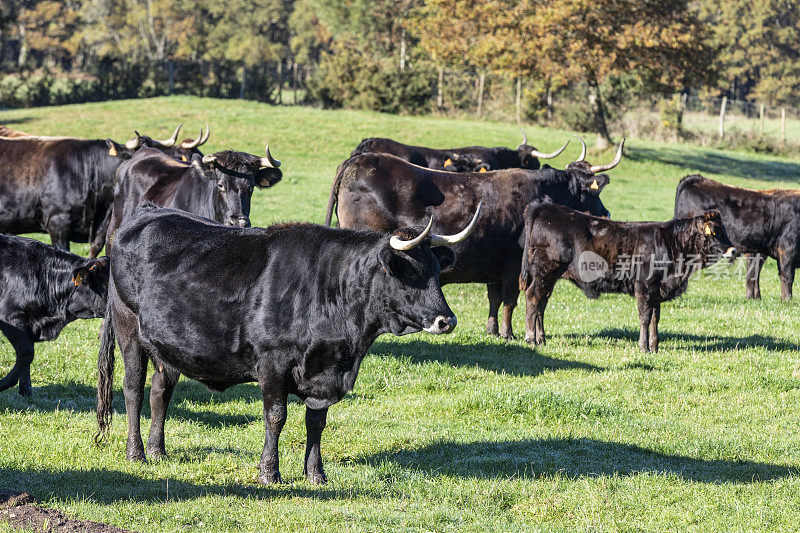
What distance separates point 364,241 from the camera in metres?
6.38

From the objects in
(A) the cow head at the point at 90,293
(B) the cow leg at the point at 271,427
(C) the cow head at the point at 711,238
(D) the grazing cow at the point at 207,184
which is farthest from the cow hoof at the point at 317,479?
(C) the cow head at the point at 711,238

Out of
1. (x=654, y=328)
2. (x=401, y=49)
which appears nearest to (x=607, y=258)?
(x=654, y=328)

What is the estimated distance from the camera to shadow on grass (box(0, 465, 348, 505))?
19.9 ft

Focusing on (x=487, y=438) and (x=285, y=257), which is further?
(x=487, y=438)

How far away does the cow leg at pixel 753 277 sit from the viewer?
15.3m

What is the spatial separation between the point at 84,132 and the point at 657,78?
20.5 metres

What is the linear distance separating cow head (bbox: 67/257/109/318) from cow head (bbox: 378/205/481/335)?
3.69m

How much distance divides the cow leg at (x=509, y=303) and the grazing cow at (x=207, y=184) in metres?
3.15

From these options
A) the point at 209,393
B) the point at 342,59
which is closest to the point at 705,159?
the point at 342,59

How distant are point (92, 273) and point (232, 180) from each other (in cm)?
222

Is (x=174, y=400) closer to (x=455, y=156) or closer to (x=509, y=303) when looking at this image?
(x=509, y=303)

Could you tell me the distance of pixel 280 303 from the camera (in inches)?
247

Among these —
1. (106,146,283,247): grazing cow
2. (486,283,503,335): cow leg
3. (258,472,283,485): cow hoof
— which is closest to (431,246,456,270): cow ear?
(258,472,283,485): cow hoof

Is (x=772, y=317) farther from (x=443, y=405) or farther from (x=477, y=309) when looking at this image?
(x=443, y=405)
